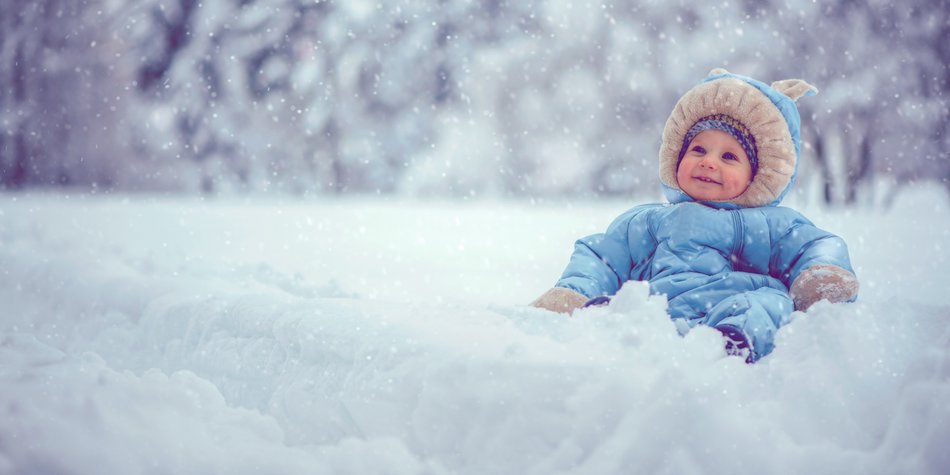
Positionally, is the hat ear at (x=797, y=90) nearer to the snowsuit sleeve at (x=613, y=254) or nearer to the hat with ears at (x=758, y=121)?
the hat with ears at (x=758, y=121)

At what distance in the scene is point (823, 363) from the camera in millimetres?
1418

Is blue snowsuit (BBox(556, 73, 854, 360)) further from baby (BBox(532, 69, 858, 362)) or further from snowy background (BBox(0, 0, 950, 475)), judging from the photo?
snowy background (BBox(0, 0, 950, 475))

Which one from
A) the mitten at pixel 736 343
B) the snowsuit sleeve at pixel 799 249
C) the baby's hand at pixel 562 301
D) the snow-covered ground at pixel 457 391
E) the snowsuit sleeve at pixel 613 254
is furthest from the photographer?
the snowsuit sleeve at pixel 613 254

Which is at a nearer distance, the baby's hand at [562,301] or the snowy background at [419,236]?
the snowy background at [419,236]

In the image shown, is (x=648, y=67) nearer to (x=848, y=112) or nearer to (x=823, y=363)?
(x=848, y=112)

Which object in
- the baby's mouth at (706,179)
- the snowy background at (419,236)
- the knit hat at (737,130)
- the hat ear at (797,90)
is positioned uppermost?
the hat ear at (797,90)

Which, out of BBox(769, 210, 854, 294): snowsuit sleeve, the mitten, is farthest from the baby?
the mitten

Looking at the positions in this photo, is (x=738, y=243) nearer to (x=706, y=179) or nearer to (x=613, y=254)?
(x=706, y=179)

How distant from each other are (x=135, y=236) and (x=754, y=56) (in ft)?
19.0

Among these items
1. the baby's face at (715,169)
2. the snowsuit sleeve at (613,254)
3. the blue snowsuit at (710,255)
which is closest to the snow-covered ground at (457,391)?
the blue snowsuit at (710,255)

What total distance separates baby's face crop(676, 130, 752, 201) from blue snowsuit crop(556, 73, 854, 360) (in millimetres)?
42

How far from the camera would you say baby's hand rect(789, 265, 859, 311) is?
5.84 ft

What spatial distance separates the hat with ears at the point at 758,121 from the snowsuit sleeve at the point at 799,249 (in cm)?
11

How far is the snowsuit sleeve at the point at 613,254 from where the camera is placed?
2.13 meters
